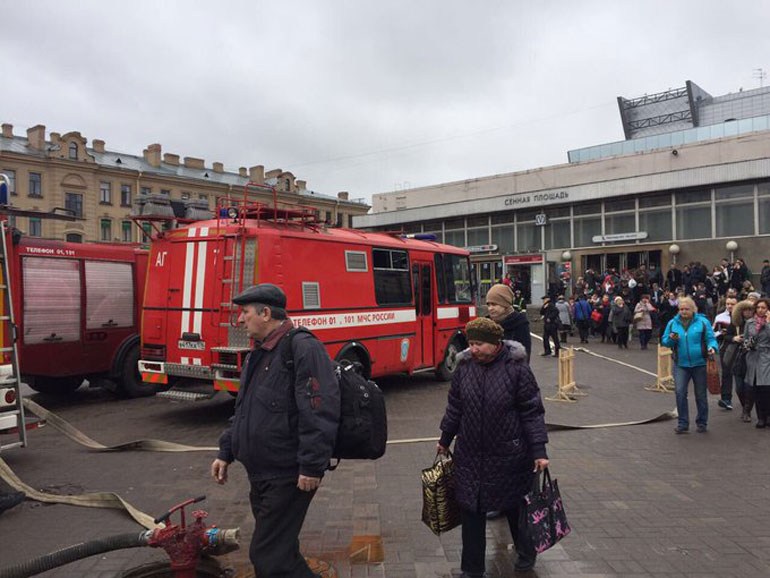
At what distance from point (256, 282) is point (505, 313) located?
4.07m

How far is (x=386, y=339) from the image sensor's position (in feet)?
33.4

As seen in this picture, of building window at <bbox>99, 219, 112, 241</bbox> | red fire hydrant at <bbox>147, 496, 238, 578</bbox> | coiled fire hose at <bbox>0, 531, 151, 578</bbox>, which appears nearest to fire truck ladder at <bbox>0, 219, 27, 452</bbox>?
coiled fire hose at <bbox>0, 531, 151, 578</bbox>

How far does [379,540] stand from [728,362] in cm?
681

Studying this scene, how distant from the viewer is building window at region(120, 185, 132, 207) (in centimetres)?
5566

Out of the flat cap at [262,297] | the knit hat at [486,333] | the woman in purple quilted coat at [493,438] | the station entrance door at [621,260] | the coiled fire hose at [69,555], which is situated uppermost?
the station entrance door at [621,260]

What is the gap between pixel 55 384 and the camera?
35.6 ft

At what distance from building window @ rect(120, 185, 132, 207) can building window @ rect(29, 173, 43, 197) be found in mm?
6829

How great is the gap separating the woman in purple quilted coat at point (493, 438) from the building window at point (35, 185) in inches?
2194

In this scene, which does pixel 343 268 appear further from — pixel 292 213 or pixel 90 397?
pixel 90 397

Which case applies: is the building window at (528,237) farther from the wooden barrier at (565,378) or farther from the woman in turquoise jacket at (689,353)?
the woman in turquoise jacket at (689,353)

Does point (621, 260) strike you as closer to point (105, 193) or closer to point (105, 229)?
point (105, 229)

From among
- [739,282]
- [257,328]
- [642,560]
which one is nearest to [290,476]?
[257,328]

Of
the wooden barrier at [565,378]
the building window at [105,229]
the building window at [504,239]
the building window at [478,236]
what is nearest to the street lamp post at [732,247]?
the building window at [504,239]

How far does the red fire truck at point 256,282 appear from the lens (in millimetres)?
7941
